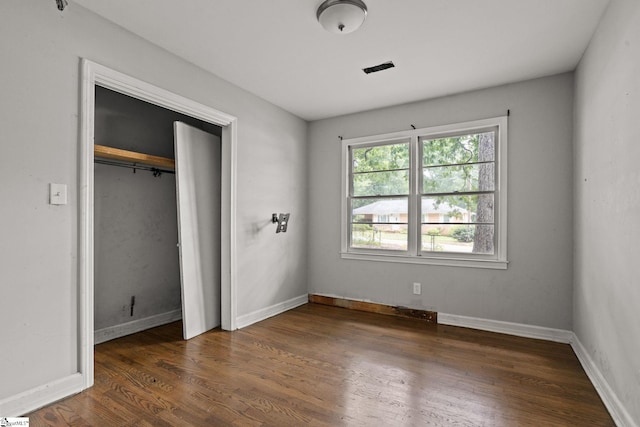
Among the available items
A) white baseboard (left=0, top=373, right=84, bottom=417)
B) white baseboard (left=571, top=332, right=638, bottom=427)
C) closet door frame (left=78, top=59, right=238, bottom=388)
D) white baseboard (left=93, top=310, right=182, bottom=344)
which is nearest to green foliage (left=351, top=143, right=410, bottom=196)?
closet door frame (left=78, top=59, right=238, bottom=388)

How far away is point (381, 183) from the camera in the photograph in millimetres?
4383

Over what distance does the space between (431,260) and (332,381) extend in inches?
80.7

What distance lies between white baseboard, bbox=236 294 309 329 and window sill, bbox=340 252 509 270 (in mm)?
870

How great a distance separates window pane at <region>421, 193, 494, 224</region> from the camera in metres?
3.71

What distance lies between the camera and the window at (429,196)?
3.67 meters

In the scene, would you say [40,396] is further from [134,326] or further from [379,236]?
[379,236]

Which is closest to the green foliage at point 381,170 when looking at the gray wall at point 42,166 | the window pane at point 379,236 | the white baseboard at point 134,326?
the window pane at point 379,236

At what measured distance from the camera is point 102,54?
2428 mm

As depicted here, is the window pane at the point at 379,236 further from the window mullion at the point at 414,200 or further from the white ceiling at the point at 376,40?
the white ceiling at the point at 376,40

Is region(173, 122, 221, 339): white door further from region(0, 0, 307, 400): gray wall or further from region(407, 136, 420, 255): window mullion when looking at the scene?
region(407, 136, 420, 255): window mullion

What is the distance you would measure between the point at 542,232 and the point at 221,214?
3.37m

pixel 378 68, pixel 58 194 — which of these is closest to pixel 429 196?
pixel 378 68

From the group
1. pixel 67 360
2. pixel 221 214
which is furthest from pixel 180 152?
pixel 67 360

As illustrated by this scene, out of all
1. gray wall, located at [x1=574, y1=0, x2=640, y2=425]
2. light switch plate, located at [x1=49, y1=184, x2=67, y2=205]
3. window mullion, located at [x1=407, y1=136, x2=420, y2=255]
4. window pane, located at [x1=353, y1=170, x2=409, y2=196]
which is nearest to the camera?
gray wall, located at [x1=574, y1=0, x2=640, y2=425]
